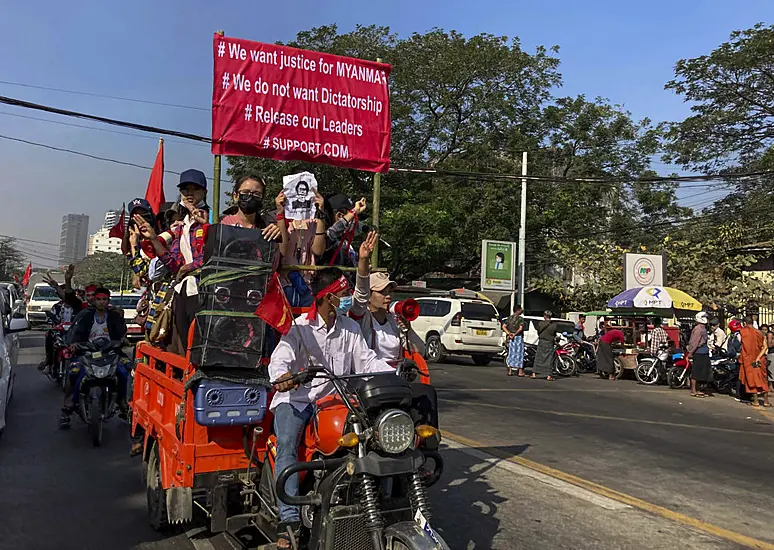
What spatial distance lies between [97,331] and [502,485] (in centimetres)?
523

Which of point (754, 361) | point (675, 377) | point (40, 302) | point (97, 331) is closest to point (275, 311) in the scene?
point (97, 331)

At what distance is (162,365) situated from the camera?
16.9 feet

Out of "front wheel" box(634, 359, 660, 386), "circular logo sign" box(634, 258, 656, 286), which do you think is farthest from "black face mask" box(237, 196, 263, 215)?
"circular logo sign" box(634, 258, 656, 286)

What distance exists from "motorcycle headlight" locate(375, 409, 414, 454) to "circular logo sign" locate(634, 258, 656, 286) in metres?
19.8

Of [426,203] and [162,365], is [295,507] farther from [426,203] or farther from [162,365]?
[426,203]

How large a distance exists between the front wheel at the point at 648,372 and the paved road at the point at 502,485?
5799mm

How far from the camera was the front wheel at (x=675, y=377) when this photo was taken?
16.0 metres

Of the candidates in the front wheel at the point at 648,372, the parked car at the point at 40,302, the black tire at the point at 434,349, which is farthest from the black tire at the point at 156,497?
the parked car at the point at 40,302

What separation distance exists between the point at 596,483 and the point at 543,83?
28.8 metres

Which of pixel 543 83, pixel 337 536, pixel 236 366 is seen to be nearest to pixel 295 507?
pixel 337 536

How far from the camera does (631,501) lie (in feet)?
18.4

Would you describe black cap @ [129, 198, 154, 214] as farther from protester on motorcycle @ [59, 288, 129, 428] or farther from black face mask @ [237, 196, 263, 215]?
protester on motorcycle @ [59, 288, 129, 428]

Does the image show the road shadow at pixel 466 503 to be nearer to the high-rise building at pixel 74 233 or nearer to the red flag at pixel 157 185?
the red flag at pixel 157 185

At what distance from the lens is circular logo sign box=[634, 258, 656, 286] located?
2100 centimetres
